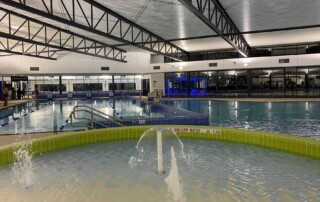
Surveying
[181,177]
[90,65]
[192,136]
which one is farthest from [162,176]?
[90,65]

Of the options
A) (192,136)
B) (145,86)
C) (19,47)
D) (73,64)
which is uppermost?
(19,47)

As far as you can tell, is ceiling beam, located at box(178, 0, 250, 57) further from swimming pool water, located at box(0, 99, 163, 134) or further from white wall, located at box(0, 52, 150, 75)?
white wall, located at box(0, 52, 150, 75)

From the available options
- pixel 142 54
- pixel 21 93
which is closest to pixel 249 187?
pixel 142 54

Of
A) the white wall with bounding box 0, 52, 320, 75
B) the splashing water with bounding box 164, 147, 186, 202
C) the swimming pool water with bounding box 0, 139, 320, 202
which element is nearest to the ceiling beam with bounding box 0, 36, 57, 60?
the white wall with bounding box 0, 52, 320, 75

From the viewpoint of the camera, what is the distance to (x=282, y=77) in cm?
2184

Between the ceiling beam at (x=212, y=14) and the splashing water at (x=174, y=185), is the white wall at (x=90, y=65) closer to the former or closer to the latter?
the ceiling beam at (x=212, y=14)

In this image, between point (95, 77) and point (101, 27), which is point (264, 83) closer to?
point (101, 27)

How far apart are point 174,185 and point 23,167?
3.16 meters

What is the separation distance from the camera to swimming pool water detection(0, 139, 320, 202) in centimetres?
381

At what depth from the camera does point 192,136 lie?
7.85 m

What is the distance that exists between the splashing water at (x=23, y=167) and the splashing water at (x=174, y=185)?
7.38 ft

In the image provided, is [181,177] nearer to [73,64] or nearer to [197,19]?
[197,19]

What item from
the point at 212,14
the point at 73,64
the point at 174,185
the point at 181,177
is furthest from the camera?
the point at 73,64

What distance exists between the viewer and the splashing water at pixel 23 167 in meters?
4.45
